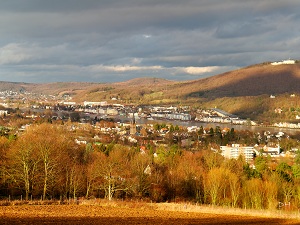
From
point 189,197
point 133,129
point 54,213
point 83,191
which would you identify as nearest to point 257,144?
point 133,129

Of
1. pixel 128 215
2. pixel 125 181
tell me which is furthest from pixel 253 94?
pixel 128 215

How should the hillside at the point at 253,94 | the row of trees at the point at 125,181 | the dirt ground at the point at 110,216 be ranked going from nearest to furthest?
the dirt ground at the point at 110,216 < the row of trees at the point at 125,181 < the hillside at the point at 253,94

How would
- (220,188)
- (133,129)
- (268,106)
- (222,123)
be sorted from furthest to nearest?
(268,106) < (222,123) < (133,129) < (220,188)

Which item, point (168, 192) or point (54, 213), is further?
point (168, 192)

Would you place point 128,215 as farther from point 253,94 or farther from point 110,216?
point 253,94

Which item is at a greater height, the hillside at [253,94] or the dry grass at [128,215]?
the hillside at [253,94]

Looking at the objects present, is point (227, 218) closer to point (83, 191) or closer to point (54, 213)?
point (54, 213)

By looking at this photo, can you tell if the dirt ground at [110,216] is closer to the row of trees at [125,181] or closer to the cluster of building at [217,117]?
the row of trees at [125,181]

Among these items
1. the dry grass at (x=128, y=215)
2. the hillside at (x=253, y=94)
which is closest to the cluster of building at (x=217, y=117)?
the hillside at (x=253, y=94)
